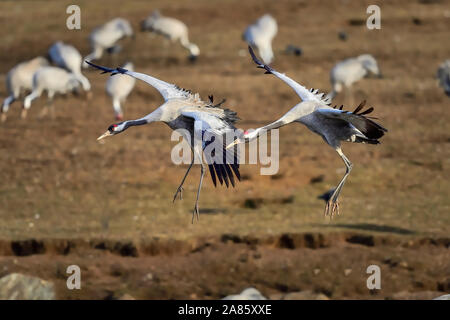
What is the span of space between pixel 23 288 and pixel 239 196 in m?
3.25

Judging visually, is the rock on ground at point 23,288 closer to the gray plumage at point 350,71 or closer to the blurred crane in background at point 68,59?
the blurred crane in background at point 68,59

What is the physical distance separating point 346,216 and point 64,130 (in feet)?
16.2

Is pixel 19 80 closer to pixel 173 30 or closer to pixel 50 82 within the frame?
pixel 50 82

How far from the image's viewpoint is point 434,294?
29.3 feet

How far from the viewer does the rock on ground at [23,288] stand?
893 centimetres

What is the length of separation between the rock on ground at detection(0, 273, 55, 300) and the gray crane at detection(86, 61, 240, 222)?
1696 millimetres

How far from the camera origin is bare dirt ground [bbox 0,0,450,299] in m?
9.53

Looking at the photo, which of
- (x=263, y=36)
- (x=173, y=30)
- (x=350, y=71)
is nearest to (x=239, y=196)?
(x=350, y=71)

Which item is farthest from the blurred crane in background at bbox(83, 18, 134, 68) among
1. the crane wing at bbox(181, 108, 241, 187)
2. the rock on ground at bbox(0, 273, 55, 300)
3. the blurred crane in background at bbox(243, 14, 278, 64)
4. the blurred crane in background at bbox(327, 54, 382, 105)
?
the crane wing at bbox(181, 108, 241, 187)

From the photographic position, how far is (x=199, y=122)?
764 cm

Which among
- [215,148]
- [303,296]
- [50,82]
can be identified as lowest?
[303,296]
